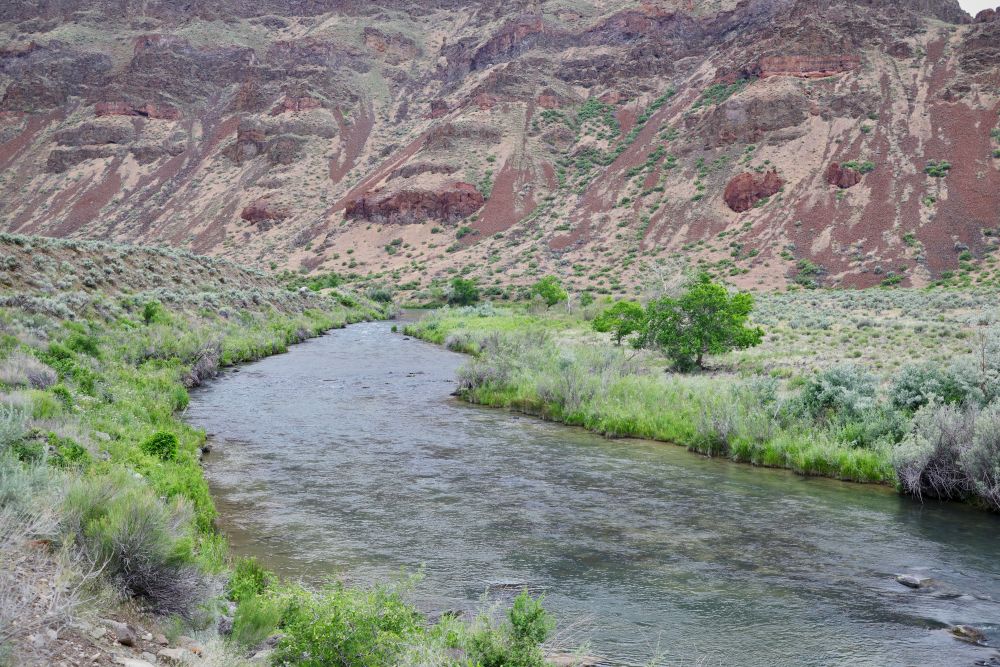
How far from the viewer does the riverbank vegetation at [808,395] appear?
13211mm

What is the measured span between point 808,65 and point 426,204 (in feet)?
165

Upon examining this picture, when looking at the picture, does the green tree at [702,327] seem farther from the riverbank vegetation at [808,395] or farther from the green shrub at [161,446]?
the green shrub at [161,446]

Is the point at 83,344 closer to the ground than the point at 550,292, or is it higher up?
closer to the ground

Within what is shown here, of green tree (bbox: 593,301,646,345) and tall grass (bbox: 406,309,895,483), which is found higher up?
green tree (bbox: 593,301,646,345)

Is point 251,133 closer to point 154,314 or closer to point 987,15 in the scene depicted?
point 154,314

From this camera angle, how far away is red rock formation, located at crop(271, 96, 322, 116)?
124562 mm

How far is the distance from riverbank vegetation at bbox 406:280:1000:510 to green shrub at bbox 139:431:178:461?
415 inches

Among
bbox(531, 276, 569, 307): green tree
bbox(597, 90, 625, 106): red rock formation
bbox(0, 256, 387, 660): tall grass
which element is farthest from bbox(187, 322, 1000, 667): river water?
bbox(597, 90, 625, 106): red rock formation

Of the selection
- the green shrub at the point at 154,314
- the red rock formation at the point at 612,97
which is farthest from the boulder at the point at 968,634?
the red rock formation at the point at 612,97

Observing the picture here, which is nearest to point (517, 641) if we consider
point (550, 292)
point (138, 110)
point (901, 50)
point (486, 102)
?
point (550, 292)

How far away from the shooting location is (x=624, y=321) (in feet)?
98.2

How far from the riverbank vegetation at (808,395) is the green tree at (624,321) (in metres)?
0.13

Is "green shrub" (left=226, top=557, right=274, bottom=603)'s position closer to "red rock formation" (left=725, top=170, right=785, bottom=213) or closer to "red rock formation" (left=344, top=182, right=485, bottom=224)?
"red rock formation" (left=725, top=170, right=785, bottom=213)

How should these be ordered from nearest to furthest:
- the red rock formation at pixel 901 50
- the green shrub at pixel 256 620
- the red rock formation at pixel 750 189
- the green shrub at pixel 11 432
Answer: the green shrub at pixel 256 620, the green shrub at pixel 11 432, the red rock formation at pixel 750 189, the red rock formation at pixel 901 50
